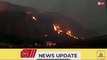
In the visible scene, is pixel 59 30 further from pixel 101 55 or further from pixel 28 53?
pixel 101 55

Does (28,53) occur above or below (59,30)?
below

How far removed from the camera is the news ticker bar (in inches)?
329

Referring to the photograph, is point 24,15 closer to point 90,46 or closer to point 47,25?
point 47,25

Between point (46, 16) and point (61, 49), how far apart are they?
57 centimetres

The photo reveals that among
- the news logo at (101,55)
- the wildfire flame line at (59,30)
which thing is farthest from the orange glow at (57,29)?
the news logo at (101,55)

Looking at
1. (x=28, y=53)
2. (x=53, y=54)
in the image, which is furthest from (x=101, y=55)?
(x=28, y=53)

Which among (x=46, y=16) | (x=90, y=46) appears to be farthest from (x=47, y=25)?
(x=90, y=46)

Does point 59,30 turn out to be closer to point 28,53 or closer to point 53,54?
point 53,54

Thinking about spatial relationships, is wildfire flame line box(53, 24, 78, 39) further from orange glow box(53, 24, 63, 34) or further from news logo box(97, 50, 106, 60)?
news logo box(97, 50, 106, 60)

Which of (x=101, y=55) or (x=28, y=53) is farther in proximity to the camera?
(x=28, y=53)

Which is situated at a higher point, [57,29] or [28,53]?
[57,29]

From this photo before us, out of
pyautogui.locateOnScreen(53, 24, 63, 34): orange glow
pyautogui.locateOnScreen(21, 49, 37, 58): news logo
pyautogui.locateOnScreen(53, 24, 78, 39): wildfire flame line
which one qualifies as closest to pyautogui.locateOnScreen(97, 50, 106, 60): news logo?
pyautogui.locateOnScreen(53, 24, 78, 39): wildfire flame line

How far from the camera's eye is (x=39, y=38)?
8562 millimetres

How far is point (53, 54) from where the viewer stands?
8.45 m
